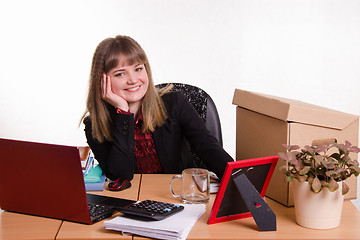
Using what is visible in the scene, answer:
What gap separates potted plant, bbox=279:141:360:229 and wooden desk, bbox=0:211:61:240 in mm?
681

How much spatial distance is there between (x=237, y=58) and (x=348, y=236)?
8.70 ft

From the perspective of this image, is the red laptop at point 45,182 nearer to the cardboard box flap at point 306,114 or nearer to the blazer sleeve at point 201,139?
the blazer sleeve at point 201,139

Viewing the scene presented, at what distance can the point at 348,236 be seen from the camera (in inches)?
47.1

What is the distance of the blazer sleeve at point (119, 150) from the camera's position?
70.6 inches

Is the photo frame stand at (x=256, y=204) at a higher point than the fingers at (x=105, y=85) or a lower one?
lower

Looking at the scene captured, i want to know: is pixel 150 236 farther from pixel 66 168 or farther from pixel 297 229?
pixel 297 229

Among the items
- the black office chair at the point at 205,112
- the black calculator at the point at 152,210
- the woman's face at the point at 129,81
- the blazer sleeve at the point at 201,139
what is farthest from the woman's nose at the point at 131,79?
the black calculator at the point at 152,210

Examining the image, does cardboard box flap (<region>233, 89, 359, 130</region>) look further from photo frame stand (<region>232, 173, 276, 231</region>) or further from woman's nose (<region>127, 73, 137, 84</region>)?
woman's nose (<region>127, 73, 137, 84</region>)

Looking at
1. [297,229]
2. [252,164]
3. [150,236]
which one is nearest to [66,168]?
[150,236]

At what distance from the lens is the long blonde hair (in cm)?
191

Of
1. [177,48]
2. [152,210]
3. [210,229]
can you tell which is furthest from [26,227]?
[177,48]

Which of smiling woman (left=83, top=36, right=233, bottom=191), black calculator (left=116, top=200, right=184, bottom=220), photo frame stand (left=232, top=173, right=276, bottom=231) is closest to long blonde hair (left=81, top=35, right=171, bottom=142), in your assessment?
smiling woman (left=83, top=36, right=233, bottom=191)

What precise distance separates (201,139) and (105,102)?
0.47m

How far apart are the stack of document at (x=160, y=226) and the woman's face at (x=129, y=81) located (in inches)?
29.7
